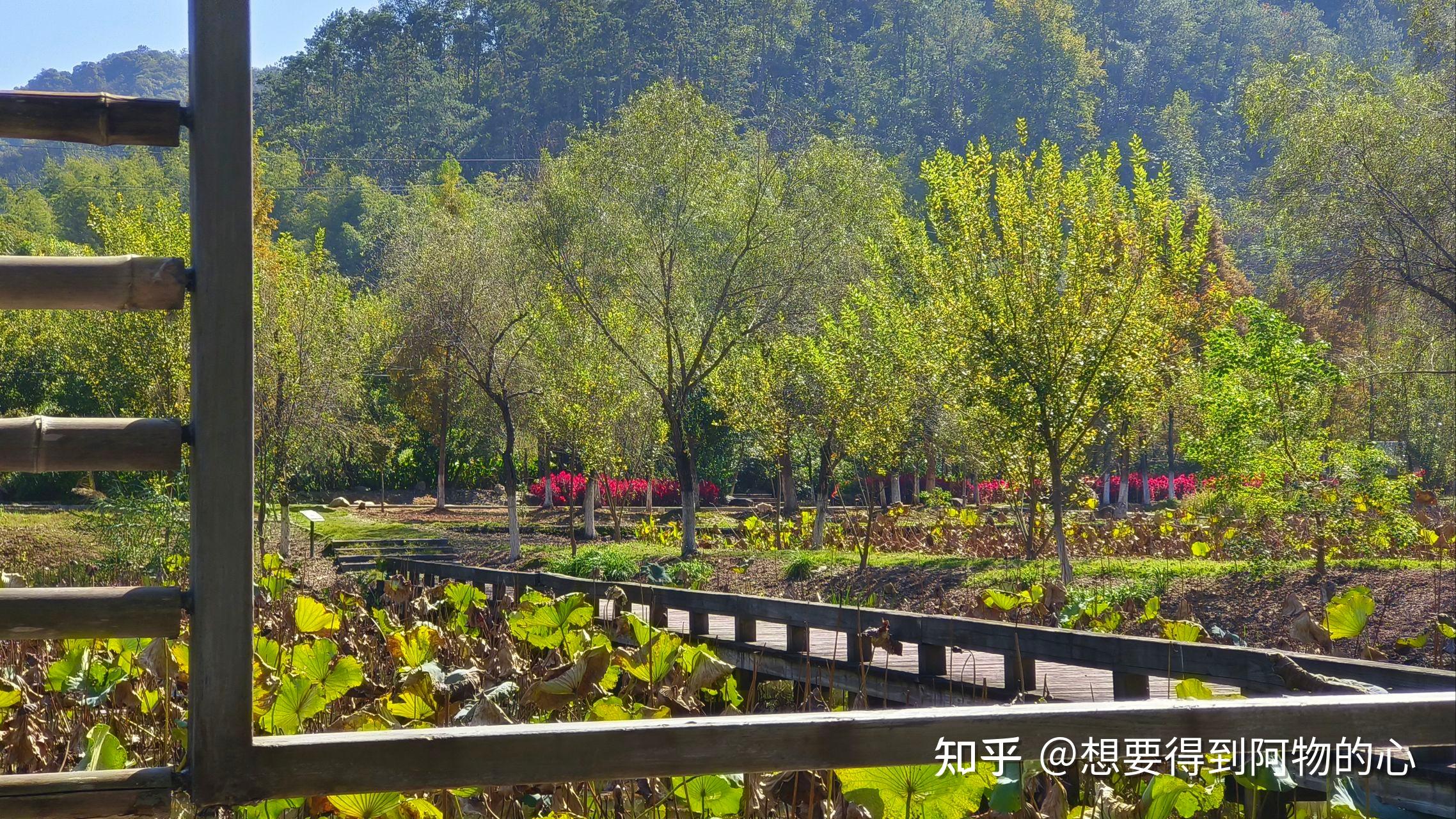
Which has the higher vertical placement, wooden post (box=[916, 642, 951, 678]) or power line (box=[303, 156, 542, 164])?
power line (box=[303, 156, 542, 164])

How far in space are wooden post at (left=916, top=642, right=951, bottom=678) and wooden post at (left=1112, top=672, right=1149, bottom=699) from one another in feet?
4.31

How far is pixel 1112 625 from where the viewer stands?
7.88m

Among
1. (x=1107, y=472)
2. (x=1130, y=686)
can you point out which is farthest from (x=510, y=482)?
Answer: (x=1107, y=472)

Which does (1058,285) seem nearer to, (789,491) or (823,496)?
(823,496)

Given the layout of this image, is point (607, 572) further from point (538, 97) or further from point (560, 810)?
point (538, 97)

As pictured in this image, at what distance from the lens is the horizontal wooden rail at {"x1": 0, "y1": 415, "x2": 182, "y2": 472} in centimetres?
193

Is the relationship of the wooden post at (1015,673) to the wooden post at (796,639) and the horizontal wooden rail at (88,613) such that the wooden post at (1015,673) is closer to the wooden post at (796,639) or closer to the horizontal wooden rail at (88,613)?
the wooden post at (796,639)

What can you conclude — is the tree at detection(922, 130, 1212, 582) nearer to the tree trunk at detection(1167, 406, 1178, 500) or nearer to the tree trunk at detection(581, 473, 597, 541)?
the tree trunk at detection(581, 473, 597, 541)

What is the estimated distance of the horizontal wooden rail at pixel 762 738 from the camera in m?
1.94

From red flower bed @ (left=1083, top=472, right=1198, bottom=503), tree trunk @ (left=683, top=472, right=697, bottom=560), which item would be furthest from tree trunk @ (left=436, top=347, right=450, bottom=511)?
red flower bed @ (left=1083, top=472, right=1198, bottom=503)

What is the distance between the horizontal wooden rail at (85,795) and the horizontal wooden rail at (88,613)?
0.22 m

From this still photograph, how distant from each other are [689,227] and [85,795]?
18.9m

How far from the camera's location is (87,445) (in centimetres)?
197

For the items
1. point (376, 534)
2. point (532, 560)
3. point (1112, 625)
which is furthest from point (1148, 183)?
point (376, 534)
